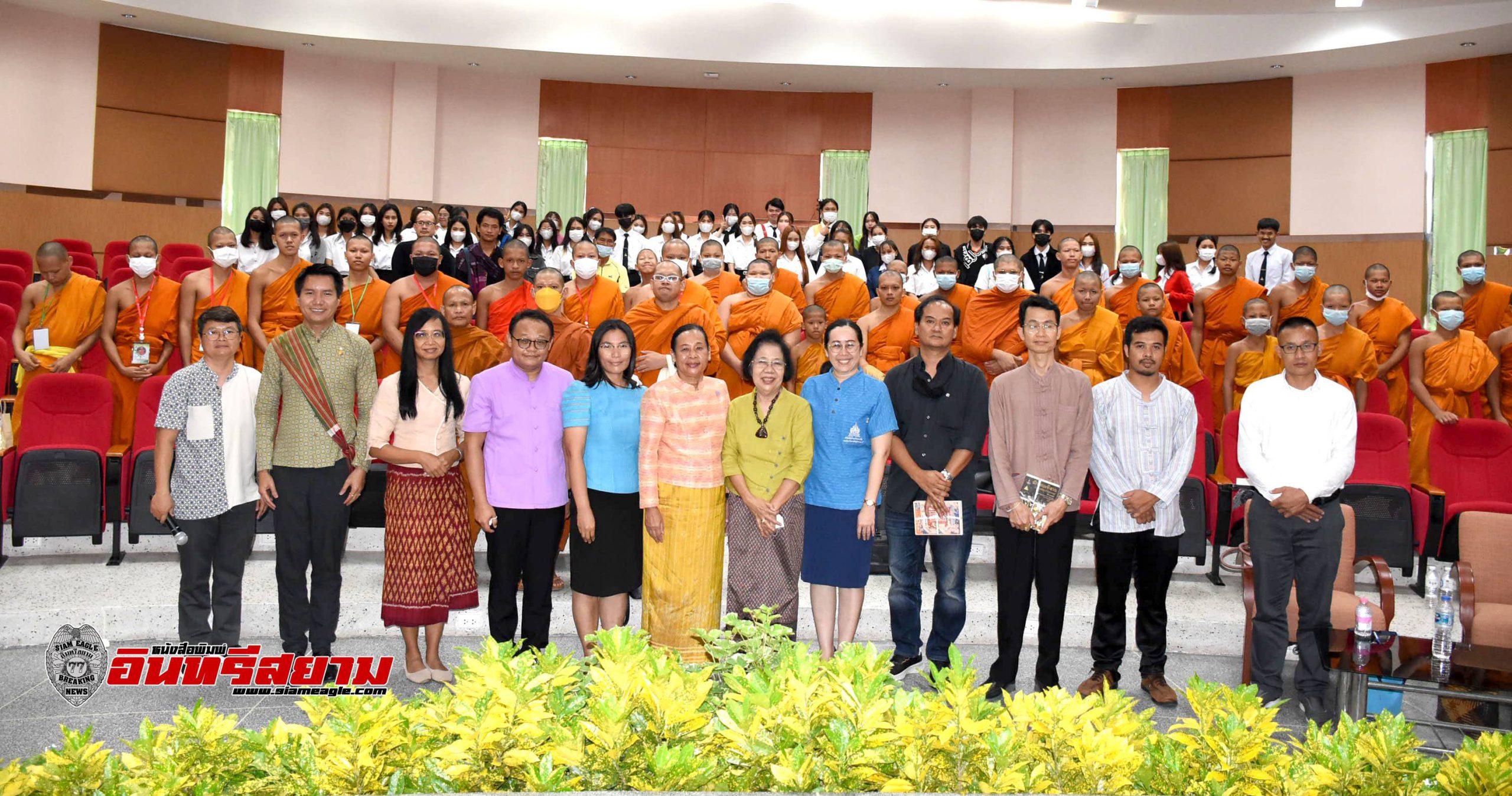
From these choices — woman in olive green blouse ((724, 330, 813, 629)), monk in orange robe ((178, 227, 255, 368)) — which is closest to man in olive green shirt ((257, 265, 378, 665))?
woman in olive green blouse ((724, 330, 813, 629))

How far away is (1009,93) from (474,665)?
39.4 feet

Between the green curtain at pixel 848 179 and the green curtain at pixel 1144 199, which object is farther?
the green curtain at pixel 848 179

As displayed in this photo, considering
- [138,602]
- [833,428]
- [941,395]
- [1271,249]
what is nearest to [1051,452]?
[941,395]

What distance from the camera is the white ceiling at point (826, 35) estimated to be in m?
10.7

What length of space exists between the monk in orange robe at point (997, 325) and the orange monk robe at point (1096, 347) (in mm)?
278

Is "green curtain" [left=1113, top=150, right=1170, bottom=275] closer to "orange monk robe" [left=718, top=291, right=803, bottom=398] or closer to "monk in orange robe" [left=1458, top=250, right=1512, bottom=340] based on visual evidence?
"monk in orange robe" [left=1458, top=250, right=1512, bottom=340]

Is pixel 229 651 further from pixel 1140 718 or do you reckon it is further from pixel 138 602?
pixel 1140 718

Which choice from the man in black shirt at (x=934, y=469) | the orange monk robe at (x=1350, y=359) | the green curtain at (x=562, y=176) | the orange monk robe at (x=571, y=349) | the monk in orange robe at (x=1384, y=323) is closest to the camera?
the man in black shirt at (x=934, y=469)

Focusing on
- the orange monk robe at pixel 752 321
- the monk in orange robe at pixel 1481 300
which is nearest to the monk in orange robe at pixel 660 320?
the orange monk robe at pixel 752 321

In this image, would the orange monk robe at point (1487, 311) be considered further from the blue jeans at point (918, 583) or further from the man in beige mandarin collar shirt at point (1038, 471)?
the blue jeans at point (918, 583)

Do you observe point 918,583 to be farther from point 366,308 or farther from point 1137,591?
point 366,308

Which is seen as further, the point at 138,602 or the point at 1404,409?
the point at 1404,409

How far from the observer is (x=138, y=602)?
4.25 meters

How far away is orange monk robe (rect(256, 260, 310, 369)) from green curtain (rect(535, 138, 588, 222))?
23.5 feet
